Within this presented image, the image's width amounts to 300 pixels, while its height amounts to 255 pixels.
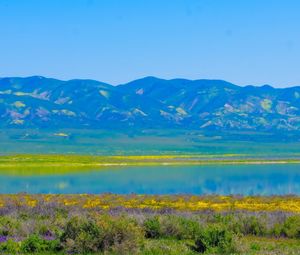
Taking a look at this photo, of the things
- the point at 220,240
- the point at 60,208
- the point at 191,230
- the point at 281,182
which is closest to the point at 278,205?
the point at 60,208

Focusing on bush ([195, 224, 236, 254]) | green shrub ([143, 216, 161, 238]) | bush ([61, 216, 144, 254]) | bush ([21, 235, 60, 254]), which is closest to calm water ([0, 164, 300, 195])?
green shrub ([143, 216, 161, 238])

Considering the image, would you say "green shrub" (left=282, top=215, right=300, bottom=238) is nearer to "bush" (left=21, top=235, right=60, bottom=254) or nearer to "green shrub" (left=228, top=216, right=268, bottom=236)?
"green shrub" (left=228, top=216, right=268, bottom=236)

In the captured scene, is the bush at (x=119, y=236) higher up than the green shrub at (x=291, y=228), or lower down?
higher up

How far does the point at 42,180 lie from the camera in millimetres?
62031

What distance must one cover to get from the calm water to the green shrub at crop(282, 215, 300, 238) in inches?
1194

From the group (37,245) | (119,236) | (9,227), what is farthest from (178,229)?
(9,227)

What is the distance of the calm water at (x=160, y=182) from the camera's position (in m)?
53.0

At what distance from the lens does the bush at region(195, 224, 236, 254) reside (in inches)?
638

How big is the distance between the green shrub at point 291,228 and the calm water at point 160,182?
3034 centimetres

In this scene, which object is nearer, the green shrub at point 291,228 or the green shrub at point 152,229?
the green shrub at point 152,229

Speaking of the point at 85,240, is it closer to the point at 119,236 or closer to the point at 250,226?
the point at 119,236

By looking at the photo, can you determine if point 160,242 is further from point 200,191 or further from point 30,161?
point 30,161

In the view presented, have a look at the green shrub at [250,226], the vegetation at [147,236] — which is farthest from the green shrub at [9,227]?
the green shrub at [250,226]

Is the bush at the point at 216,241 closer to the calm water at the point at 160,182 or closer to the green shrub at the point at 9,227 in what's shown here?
the green shrub at the point at 9,227
